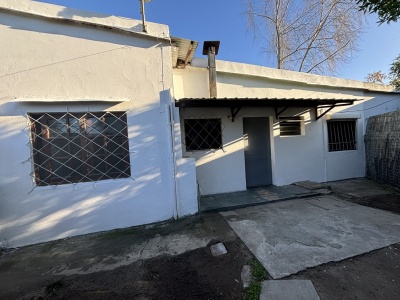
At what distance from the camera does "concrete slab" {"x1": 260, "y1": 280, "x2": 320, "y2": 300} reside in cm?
198

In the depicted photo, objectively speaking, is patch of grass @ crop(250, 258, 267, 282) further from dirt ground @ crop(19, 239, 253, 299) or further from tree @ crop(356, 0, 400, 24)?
tree @ crop(356, 0, 400, 24)

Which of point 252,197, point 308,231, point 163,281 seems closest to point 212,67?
point 252,197

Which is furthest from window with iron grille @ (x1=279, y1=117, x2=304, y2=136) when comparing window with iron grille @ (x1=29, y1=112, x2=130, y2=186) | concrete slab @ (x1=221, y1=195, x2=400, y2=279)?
window with iron grille @ (x1=29, y1=112, x2=130, y2=186)

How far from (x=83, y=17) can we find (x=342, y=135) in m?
7.96

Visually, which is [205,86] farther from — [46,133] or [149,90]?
[46,133]

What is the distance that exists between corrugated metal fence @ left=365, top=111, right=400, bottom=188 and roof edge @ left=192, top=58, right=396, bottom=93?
1264 mm

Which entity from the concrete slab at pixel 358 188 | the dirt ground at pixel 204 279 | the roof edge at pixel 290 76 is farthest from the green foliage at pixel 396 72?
the dirt ground at pixel 204 279

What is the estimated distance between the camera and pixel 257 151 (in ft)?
19.6

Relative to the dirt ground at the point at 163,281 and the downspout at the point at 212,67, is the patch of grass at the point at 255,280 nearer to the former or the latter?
the dirt ground at the point at 163,281

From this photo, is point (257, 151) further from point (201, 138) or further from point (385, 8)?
point (385, 8)

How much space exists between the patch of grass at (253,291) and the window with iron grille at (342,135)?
5.95 metres

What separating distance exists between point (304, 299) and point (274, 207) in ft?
8.56

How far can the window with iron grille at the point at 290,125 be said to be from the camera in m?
6.05

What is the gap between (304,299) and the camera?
76.4 inches
